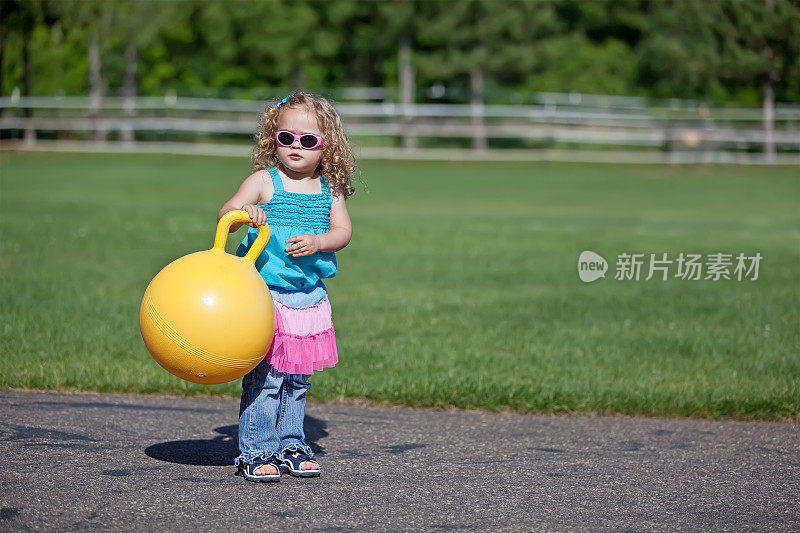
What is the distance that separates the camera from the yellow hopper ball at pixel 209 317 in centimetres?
425

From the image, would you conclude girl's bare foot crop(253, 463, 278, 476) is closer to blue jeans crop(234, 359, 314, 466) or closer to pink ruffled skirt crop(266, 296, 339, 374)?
blue jeans crop(234, 359, 314, 466)

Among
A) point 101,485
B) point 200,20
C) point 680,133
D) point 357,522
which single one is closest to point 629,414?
point 357,522

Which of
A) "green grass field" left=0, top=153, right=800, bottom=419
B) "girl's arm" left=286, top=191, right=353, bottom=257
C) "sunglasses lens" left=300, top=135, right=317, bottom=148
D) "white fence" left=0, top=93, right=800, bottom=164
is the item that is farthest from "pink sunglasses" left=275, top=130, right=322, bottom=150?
"white fence" left=0, top=93, right=800, bottom=164

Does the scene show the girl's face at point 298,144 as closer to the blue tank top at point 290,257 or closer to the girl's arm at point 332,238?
the blue tank top at point 290,257

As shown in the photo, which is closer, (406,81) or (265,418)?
(265,418)

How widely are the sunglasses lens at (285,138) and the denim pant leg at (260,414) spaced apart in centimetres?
95

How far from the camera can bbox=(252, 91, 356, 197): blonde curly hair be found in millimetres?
4781

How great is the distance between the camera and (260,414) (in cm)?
473

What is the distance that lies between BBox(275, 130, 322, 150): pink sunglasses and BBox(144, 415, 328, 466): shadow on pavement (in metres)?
1.48

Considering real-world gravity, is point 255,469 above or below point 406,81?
below

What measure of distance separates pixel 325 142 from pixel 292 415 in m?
1.23

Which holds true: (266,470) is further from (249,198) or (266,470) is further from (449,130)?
(449,130)

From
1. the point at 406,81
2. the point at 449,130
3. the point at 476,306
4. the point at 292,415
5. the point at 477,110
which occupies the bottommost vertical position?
the point at 292,415

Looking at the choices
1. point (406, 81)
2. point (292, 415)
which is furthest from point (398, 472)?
point (406, 81)
